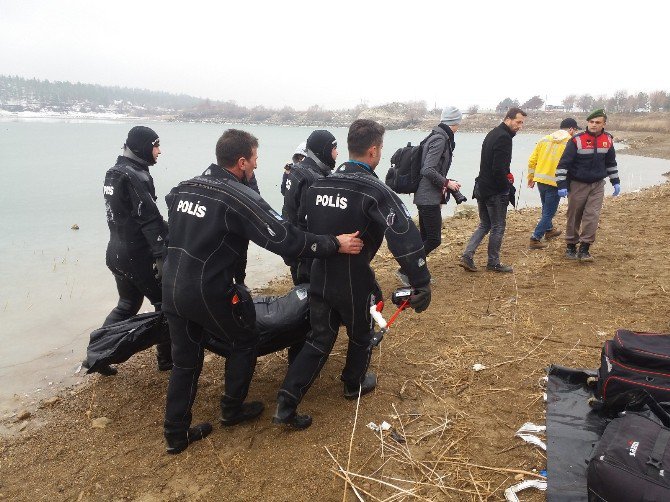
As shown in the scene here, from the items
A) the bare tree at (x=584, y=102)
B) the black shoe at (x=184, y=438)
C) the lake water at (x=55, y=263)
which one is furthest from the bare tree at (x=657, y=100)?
Answer: the black shoe at (x=184, y=438)

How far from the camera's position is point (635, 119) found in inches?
2046

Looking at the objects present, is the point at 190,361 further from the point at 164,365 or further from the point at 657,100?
the point at 657,100

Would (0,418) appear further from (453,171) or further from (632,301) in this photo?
(453,171)

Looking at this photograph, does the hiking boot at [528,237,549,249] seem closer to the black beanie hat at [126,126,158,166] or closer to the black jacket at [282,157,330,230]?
the black jacket at [282,157,330,230]

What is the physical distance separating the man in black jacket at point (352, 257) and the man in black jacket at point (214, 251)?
0.16 meters

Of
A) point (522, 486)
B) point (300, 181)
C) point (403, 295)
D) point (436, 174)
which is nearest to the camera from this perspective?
point (522, 486)

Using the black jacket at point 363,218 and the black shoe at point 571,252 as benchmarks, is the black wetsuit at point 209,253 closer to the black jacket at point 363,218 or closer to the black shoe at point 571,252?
the black jacket at point 363,218

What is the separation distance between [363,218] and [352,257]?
0.25m

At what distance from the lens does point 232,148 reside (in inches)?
107

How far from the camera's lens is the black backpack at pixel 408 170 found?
17.1 ft

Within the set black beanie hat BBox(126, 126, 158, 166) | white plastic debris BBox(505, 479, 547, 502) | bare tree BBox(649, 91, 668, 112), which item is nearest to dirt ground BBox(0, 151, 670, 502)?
white plastic debris BBox(505, 479, 547, 502)

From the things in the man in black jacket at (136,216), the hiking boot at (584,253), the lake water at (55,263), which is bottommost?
the lake water at (55,263)

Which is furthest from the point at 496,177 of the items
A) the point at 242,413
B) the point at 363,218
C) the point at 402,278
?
the point at 242,413

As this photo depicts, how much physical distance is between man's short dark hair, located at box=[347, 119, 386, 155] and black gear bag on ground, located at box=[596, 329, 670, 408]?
78.1 inches
